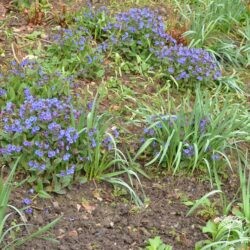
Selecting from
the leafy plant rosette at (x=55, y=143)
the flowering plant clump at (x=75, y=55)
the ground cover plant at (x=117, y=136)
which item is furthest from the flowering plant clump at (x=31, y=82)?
the flowering plant clump at (x=75, y=55)

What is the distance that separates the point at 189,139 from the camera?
3771 millimetres

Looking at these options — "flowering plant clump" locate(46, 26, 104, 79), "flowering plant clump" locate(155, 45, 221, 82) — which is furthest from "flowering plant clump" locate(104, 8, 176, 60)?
"flowering plant clump" locate(46, 26, 104, 79)

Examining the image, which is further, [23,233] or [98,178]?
[98,178]

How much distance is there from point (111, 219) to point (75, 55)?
60.6 inches

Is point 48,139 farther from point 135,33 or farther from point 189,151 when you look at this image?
point 135,33

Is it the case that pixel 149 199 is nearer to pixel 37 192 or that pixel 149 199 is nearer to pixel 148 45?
pixel 37 192

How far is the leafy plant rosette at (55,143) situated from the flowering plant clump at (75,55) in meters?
0.92

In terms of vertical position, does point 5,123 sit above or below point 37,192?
above

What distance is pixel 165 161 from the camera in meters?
3.74

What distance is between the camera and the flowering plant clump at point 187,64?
4.57 meters

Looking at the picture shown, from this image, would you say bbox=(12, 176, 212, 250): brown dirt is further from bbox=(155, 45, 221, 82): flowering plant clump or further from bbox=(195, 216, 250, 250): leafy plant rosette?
bbox=(155, 45, 221, 82): flowering plant clump

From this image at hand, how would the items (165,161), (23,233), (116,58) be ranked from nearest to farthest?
1. (23,233)
2. (165,161)
3. (116,58)

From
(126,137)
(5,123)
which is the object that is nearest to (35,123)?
(5,123)

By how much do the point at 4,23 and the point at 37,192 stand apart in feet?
6.75
